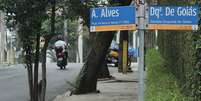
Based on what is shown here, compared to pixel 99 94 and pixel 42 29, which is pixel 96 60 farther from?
pixel 42 29

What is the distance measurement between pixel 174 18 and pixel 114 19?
693 mm

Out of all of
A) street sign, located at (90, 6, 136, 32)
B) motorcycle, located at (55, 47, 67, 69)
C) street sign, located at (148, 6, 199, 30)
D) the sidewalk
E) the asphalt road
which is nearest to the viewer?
street sign, located at (148, 6, 199, 30)

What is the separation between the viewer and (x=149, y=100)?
399 inches

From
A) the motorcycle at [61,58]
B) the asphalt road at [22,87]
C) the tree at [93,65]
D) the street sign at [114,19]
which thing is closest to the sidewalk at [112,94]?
the tree at [93,65]

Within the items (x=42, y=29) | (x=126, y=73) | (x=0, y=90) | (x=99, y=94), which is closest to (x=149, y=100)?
(x=42, y=29)

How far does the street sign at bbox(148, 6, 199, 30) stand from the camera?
23.3ft

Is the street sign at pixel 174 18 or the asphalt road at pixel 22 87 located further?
the asphalt road at pixel 22 87

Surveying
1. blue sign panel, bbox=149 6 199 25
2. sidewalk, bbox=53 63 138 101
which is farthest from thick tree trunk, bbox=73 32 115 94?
blue sign panel, bbox=149 6 199 25

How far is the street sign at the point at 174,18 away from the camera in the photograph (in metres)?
7.11

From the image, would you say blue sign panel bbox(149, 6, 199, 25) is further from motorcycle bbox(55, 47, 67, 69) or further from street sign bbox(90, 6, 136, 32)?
motorcycle bbox(55, 47, 67, 69)

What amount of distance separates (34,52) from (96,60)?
241 inches

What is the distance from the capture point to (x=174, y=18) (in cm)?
714

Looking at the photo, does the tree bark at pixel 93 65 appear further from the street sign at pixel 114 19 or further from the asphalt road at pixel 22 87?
the street sign at pixel 114 19

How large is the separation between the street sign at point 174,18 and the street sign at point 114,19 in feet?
0.76
